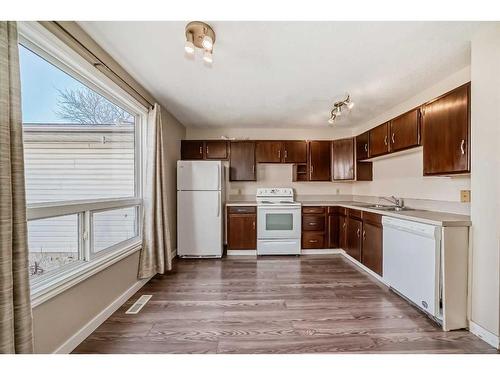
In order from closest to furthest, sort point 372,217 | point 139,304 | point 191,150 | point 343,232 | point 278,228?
point 139,304
point 372,217
point 343,232
point 278,228
point 191,150

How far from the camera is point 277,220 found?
396 cm

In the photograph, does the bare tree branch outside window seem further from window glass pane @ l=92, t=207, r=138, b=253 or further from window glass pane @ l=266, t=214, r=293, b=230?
window glass pane @ l=266, t=214, r=293, b=230

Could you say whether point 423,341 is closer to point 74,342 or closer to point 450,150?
point 450,150

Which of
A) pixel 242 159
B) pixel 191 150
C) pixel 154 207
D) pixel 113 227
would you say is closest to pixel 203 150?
pixel 191 150

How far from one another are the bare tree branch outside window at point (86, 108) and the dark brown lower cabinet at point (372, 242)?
3215 mm

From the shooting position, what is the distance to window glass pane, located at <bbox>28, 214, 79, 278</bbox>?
4.79 feet

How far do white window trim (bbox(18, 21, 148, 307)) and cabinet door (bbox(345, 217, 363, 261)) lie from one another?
9.66ft

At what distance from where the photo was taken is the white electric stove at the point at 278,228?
393 cm

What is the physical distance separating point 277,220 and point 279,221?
0.13 ft

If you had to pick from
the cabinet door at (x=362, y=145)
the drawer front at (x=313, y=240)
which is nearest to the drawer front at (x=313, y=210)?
the drawer front at (x=313, y=240)

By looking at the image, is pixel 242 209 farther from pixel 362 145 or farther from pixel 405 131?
pixel 405 131

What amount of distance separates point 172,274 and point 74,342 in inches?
57.2

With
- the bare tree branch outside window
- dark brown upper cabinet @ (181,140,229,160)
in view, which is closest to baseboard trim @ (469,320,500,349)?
the bare tree branch outside window
